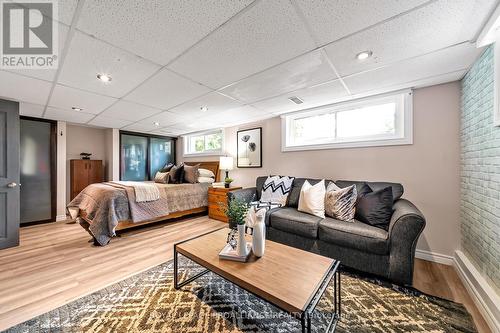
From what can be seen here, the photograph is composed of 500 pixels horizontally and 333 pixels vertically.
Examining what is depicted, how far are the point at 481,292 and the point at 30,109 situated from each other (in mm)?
6062

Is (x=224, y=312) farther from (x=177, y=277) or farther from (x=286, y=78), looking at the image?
(x=286, y=78)

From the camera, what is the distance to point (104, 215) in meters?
2.81

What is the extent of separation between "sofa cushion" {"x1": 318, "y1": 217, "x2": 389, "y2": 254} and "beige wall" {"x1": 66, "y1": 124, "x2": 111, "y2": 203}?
5.62 metres

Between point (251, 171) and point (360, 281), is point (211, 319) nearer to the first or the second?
point (360, 281)

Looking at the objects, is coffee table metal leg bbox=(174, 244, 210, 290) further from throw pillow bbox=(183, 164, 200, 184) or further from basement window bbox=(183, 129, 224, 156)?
basement window bbox=(183, 129, 224, 156)

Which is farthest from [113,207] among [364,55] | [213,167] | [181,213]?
[364,55]

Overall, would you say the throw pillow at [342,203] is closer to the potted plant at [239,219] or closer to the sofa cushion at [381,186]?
the sofa cushion at [381,186]

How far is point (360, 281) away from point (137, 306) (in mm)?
2003

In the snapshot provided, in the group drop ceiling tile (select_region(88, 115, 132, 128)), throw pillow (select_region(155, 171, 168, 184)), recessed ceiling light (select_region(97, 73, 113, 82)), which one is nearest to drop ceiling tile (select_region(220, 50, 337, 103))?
recessed ceiling light (select_region(97, 73, 113, 82))

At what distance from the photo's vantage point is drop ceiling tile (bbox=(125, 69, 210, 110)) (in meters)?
2.13

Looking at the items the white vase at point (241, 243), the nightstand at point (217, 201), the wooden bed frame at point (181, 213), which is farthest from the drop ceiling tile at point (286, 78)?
the wooden bed frame at point (181, 213)

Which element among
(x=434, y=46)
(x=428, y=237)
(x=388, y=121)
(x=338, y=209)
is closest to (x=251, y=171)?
(x=338, y=209)

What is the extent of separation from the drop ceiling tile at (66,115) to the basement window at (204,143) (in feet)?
7.86

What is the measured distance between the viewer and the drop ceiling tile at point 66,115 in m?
3.32
